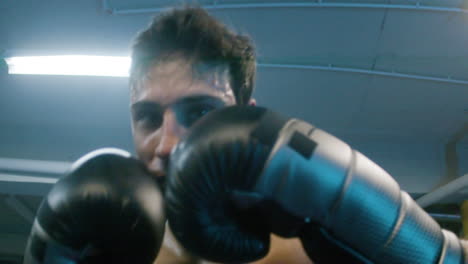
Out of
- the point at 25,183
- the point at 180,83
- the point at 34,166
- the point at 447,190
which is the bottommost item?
the point at 25,183

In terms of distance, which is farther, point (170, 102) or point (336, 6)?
point (336, 6)

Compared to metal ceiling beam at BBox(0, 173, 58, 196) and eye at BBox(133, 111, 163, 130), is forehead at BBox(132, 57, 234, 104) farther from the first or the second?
metal ceiling beam at BBox(0, 173, 58, 196)

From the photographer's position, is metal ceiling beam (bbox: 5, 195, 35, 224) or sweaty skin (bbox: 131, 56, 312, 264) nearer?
sweaty skin (bbox: 131, 56, 312, 264)

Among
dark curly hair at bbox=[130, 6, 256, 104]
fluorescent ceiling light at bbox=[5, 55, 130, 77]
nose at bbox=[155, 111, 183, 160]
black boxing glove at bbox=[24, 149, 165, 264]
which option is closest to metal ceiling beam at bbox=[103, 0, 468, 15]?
fluorescent ceiling light at bbox=[5, 55, 130, 77]

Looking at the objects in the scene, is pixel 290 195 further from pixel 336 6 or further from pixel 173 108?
pixel 336 6

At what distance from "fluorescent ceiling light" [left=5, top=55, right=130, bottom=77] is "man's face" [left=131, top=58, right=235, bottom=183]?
2151 millimetres

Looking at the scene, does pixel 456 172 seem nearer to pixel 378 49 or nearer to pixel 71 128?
pixel 378 49

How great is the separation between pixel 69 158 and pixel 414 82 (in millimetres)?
3921

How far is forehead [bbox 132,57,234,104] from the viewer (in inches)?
35.4

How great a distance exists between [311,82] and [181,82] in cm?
252

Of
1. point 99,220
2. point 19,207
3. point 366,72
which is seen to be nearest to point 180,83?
point 99,220

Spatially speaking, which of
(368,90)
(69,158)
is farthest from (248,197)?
(69,158)

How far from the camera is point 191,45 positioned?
1.02 meters

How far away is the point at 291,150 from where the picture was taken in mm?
494
